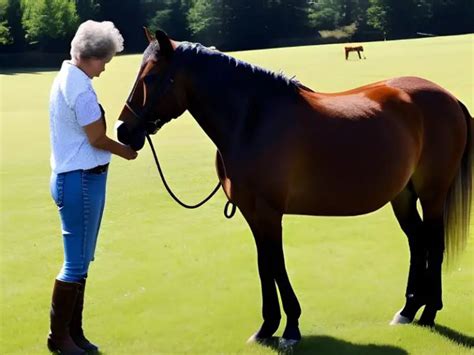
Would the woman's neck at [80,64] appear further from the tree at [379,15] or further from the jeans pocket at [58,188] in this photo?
the tree at [379,15]

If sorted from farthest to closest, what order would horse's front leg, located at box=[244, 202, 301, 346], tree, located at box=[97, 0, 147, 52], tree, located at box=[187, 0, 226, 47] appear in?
tree, located at box=[97, 0, 147, 52] < tree, located at box=[187, 0, 226, 47] < horse's front leg, located at box=[244, 202, 301, 346]

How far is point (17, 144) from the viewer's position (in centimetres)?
1514

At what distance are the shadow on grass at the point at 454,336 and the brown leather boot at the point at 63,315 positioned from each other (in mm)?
2317

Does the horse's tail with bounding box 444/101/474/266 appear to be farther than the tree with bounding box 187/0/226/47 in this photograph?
No

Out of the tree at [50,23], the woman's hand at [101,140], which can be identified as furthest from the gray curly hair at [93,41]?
the tree at [50,23]

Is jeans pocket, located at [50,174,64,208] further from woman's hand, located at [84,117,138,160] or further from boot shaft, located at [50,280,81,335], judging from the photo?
boot shaft, located at [50,280,81,335]

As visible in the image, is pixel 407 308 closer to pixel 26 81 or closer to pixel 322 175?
pixel 322 175

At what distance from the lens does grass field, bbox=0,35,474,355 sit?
4348 mm

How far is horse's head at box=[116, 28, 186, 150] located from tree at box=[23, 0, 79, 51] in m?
65.8

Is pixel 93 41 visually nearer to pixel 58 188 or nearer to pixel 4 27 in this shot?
pixel 58 188

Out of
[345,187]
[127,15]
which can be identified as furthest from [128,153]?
[127,15]

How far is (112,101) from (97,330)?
19985 mm

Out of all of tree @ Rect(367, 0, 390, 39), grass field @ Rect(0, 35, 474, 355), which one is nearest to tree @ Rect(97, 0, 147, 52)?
tree @ Rect(367, 0, 390, 39)

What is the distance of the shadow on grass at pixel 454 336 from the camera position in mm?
4198
